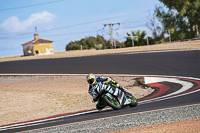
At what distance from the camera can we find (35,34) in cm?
7662

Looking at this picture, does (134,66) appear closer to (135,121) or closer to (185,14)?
(135,121)

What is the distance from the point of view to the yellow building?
229 ft

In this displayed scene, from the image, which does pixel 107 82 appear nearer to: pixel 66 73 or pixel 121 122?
pixel 121 122

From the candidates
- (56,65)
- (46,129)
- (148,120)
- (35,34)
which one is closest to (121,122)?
(148,120)

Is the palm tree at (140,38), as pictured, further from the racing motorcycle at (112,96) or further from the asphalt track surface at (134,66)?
the racing motorcycle at (112,96)

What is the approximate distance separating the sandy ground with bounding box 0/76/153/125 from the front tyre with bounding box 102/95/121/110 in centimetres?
324

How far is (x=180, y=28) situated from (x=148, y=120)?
47814 millimetres

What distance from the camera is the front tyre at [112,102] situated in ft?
31.3

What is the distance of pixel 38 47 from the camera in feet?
232

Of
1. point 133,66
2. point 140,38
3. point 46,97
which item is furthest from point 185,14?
point 46,97

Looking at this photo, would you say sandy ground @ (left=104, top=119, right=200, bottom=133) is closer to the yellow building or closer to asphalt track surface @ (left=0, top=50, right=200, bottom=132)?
asphalt track surface @ (left=0, top=50, right=200, bottom=132)

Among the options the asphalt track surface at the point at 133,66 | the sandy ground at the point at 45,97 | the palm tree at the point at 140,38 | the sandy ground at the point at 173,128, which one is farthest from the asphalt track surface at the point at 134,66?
the palm tree at the point at 140,38

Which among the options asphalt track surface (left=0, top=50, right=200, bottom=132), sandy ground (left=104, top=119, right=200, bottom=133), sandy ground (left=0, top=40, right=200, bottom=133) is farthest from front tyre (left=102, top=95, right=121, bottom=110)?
asphalt track surface (left=0, top=50, right=200, bottom=132)

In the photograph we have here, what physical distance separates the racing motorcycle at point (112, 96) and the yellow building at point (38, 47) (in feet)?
199
